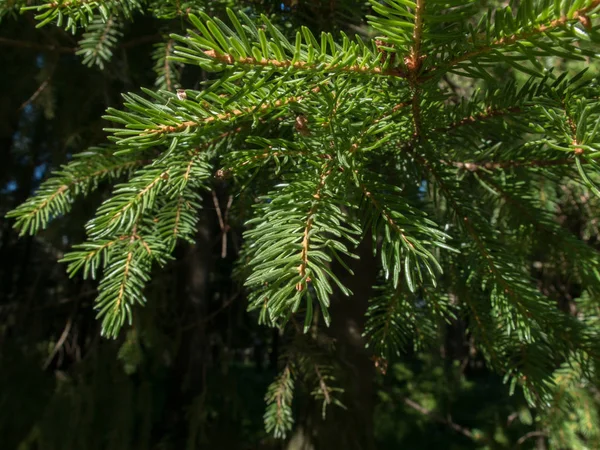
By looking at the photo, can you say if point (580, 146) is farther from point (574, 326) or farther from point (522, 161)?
point (574, 326)

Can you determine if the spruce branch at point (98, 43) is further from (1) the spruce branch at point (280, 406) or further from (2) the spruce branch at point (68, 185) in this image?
(1) the spruce branch at point (280, 406)

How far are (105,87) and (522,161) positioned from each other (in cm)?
95

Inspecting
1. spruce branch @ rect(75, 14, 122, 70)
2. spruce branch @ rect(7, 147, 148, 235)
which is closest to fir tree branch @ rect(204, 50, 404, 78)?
spruce branch @ rect(7, 147, 148, 235)

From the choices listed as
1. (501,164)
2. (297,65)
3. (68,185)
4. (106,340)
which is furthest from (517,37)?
(106,340)

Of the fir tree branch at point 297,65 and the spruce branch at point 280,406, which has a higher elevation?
the fir tree branch at point 297,65

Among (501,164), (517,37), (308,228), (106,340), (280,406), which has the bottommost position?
(106,340)

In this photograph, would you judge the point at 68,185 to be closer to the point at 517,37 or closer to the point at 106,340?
the point at 517,37

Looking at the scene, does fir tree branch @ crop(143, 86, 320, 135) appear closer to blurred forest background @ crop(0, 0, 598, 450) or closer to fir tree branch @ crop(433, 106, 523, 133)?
fir tree branch @ crop(433, 106, 523, 133)

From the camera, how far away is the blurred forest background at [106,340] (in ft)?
3.52

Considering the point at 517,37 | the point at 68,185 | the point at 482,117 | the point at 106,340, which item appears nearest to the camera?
the point at 517,37

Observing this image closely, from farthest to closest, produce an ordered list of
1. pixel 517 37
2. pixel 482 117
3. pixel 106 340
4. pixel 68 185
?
pixel 106 340, pixel 68 185, pixel 482 117, pixel 517 37

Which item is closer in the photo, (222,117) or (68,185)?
(222,117)

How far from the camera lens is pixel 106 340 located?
1.62m

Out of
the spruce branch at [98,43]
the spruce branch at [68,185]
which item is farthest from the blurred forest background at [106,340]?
the spruce branch at [68,185]
